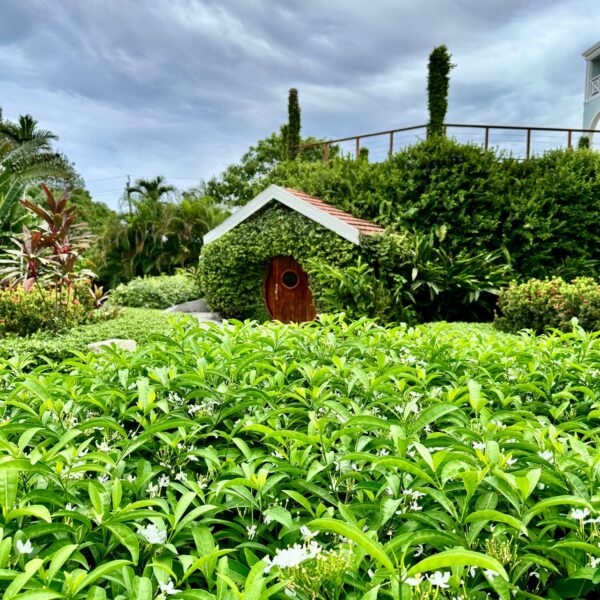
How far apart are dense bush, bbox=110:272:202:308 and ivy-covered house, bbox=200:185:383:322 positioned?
2021 mm

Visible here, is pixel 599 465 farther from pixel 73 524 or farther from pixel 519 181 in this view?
pixel 519 181

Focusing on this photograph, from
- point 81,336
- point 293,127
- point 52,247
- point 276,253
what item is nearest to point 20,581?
point 81,336

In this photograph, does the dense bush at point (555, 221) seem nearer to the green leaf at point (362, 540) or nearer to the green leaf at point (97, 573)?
the green leaf at point (362, 540)

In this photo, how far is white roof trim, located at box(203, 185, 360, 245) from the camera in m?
12.1

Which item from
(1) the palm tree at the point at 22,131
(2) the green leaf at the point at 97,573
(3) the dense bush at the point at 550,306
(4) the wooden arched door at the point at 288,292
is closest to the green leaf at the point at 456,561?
(2) the green leaf at the point at 97,573

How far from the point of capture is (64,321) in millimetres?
10148

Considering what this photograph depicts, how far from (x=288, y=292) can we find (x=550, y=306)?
6.06 m

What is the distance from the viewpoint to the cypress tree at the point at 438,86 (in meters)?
15.8

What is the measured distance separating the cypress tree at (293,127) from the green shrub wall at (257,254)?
734 centimetres

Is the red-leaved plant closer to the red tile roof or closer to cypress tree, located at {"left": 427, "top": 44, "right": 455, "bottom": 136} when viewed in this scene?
the red tile roof

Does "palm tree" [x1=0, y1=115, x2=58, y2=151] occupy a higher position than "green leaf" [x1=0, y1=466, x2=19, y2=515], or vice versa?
"palm tree" [x1=0, y1=115, x2=58, y2=151]

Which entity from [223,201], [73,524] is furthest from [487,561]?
[223,201]

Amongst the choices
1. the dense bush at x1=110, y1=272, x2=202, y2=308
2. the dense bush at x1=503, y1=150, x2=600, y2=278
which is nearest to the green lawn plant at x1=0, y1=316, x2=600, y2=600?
the dense bush at x1=503, y1=150, x2=600, y2=278

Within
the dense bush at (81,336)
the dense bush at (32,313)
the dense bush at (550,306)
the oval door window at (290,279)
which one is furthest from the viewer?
the oval door window at (290,279)
